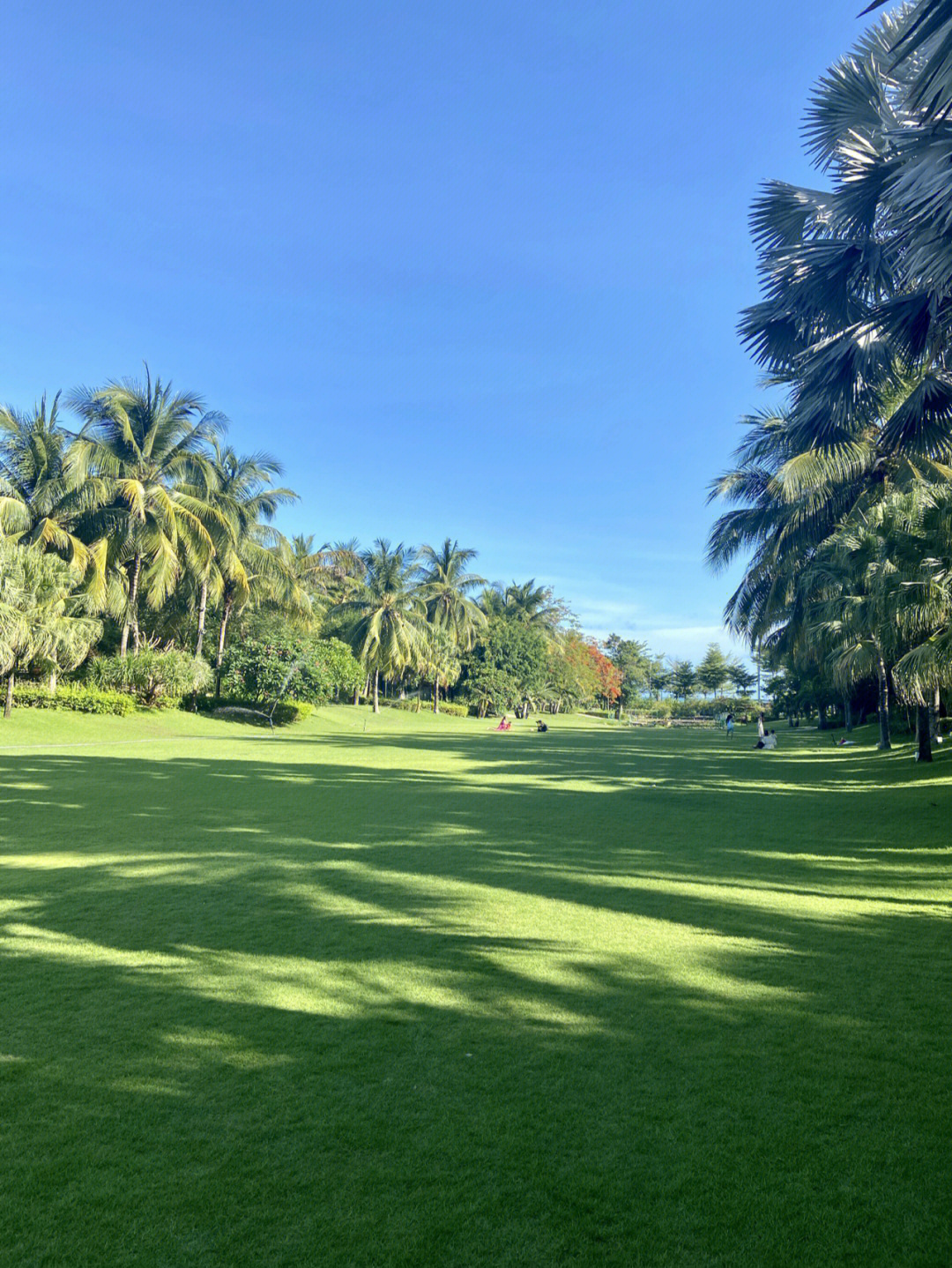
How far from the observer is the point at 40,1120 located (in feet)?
10.0

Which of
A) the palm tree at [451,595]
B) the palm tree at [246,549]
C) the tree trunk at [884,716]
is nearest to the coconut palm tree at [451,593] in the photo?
the palm tree at [451,595]

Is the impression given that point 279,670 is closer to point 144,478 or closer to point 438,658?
point 144,478

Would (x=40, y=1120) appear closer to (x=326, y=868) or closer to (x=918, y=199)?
(x=326, y=868)

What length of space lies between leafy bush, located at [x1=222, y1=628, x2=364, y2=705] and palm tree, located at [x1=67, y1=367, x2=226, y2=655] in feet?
13.9

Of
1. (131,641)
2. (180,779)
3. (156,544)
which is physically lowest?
(180,779)

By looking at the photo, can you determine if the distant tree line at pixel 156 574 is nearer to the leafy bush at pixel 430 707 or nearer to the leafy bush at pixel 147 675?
the leafy bush at pixel 147 675

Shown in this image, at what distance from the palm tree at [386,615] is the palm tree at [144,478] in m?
15.8

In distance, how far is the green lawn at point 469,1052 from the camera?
2.55 meters

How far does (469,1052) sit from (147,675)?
97.1 feet

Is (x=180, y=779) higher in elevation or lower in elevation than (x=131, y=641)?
lower

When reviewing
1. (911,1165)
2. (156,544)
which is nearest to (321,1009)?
(911,1165)

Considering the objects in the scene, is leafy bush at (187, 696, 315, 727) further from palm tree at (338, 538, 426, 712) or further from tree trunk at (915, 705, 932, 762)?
tree trunk at (915, 705, 932, 762)

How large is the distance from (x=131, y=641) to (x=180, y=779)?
965 inches

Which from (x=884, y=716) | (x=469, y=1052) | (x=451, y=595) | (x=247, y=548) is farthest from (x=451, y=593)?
(x=469, y=1052)
